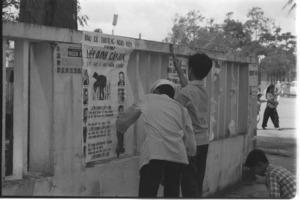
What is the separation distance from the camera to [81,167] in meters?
4.00

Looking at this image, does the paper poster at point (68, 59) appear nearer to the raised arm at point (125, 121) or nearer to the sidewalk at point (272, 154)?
the raised arm at point (125, 121)

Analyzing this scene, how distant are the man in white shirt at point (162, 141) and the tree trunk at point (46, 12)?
217cm

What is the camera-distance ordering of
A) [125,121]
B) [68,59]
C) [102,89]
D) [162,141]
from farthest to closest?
[102,89] → [125,121] → [68,59] → [162,141]

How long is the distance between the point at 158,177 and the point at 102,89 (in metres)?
0.95

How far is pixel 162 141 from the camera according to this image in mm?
3730

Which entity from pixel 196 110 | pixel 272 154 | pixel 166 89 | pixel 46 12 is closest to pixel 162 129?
pixel 166 89

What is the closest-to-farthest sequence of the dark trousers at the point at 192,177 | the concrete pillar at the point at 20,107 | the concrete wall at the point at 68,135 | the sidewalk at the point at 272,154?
the concrete pillar at the point at 20,107, the concrete wall at the point at 68,135, the dark trousers at the point at 192,177, the sidewalk at the point at 272,154

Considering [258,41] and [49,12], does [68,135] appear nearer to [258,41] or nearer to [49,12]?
[49,12]

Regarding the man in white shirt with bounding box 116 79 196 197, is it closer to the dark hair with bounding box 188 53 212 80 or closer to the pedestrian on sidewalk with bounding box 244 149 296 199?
the dark hair with bounding box 188 53 212 80

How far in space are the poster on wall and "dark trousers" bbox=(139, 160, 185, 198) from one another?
0.58 meters

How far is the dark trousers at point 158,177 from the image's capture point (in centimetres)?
372

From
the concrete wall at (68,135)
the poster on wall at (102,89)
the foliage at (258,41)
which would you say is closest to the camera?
the concrete wall at (68,135)

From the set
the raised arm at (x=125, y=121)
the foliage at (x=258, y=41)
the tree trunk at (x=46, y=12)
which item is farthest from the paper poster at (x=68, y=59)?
the foliage at (x=258, y=41)

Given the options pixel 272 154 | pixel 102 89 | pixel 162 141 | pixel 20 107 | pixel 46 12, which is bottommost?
pixel 272 154
